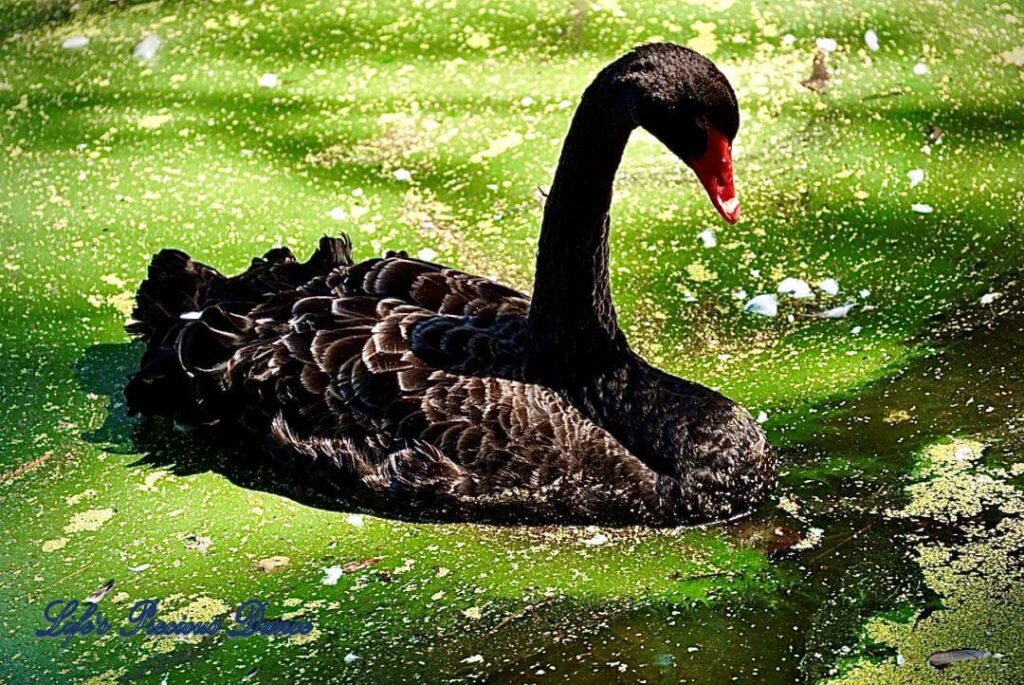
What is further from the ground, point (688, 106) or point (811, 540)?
point (688, 106)

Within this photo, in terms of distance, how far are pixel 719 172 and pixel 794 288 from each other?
139cm

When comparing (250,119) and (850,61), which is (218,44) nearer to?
(250,119)

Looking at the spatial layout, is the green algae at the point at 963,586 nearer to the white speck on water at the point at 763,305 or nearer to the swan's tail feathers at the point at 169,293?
the white speck on water at the point at 763,305

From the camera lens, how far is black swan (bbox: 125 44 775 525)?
12.5ft

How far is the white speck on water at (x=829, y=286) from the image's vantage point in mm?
4938

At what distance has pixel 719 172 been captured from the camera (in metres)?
3.65

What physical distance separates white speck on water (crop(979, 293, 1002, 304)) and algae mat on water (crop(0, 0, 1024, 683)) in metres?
0.03

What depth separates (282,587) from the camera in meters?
3.73

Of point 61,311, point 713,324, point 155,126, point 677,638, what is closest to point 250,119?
point 155,126

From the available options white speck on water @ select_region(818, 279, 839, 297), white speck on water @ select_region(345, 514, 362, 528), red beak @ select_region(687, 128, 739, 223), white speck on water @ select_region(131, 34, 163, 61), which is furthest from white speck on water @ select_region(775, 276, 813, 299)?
white speck on water @ select_region(131, 34, 163, 61)

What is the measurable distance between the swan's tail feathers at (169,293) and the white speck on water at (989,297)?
2.33 m

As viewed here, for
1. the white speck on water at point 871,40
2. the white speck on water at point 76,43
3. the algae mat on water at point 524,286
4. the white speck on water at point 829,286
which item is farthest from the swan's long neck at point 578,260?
the white speck on water at point 76,43

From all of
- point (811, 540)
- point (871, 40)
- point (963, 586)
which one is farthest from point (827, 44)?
point (963, 586)

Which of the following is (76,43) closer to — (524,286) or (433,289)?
(524,286)
